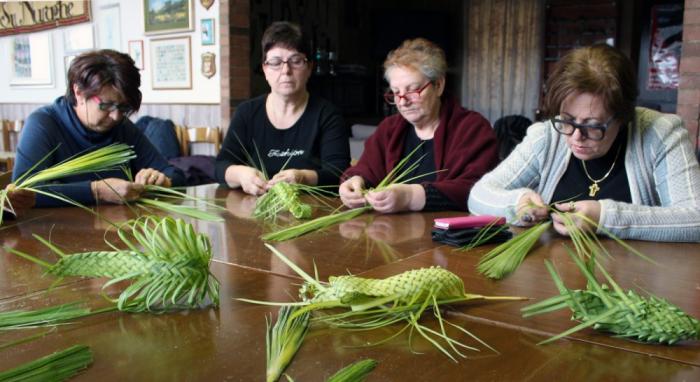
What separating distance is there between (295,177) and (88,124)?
84cm

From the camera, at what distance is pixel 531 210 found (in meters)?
1.78

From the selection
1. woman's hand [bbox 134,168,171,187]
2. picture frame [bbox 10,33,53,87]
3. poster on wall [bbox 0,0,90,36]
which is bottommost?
woman's hand [bbox 134,168,171,187]

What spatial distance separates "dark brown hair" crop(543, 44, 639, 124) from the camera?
69.1 inches

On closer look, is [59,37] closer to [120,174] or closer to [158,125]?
[158,125]

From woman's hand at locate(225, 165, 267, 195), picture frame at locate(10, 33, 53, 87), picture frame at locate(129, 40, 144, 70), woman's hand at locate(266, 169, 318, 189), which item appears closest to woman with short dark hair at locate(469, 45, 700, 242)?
woman's hand at locate(266, 169, 318, 189)

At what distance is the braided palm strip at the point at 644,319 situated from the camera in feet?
2.92

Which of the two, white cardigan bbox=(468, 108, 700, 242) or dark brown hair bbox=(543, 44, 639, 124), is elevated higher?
dark brown hair bbox=(543, 44, 639, 124)

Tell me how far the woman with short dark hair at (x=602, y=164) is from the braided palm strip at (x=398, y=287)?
2.51 ft

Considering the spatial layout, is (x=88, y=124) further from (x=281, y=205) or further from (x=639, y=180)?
(x=639, y=180)

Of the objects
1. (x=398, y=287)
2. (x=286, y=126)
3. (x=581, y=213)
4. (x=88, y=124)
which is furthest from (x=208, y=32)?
(x=398, y=287)

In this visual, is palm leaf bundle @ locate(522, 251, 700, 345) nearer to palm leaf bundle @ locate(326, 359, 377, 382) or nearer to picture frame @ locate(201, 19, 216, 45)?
palm leaf bundle @ locate(326, 359, 377, 382)

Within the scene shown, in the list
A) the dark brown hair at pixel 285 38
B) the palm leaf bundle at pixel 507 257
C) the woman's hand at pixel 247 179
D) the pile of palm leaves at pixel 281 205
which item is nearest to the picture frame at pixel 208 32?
the dark brown hair at pixel 285 38

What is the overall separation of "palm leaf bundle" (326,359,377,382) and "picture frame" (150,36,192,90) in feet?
18.4

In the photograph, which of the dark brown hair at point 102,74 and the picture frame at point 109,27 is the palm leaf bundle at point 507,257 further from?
the picture frame at point 109,27
